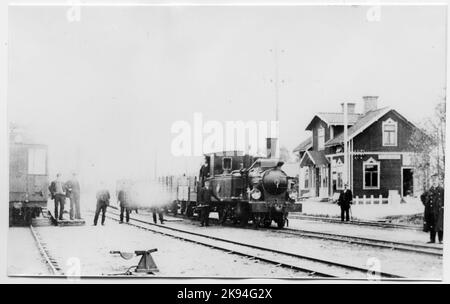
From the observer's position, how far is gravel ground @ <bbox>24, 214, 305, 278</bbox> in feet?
19.2

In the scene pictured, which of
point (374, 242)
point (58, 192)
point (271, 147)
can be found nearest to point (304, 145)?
point (271, 147)

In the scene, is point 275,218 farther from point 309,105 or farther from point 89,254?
point 89,254

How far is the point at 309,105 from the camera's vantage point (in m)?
6.09

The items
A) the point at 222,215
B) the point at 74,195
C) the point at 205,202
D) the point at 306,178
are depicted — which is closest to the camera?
the point at 74,195

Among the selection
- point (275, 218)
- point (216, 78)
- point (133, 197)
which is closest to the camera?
point (216, 78)

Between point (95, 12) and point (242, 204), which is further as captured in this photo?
point (242, 204)

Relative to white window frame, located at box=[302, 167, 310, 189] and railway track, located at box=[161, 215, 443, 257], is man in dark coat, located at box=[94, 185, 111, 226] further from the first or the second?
white window frame, located at box=[302, 167, 310, 189]

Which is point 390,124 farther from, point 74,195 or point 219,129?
point 74,195

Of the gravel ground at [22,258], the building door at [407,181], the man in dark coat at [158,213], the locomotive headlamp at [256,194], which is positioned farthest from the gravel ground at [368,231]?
the gravel ground at [22,258]

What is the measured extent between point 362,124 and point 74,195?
9.01ft

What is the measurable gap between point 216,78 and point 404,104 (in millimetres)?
1699

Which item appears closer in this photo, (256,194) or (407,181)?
(407,181)

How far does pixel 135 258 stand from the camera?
6.00 meters
